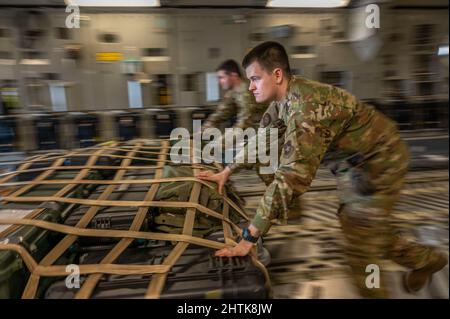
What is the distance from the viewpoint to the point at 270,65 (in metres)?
1.33

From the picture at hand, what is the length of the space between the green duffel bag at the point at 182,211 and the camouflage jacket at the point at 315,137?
13.3 inches

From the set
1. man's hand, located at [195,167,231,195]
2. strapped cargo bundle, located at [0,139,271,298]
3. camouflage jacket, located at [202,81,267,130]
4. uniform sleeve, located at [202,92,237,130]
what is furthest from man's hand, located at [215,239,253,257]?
uniform sleeve, located at [202,92,237,130]

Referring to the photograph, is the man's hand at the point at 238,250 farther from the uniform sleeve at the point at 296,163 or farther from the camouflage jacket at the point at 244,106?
the camouflage jacket at the point at 244,106


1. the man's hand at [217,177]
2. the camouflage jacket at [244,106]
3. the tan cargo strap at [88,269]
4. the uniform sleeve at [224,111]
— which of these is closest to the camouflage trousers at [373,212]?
the man's hand at [217,177]

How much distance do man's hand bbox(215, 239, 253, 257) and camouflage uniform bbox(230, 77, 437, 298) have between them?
9 cm

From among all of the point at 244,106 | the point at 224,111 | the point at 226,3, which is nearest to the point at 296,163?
the point at 244,106

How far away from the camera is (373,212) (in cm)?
138

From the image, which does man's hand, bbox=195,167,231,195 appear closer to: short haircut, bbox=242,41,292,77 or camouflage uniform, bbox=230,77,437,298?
camouflage uniform, bbox=230,77,437,298

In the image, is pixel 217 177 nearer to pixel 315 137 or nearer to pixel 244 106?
pixel 315 137

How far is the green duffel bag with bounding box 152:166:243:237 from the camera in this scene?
4.71 ft

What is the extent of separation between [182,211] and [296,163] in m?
0.60

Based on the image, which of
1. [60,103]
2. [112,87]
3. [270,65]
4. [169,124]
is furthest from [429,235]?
[60,103]
